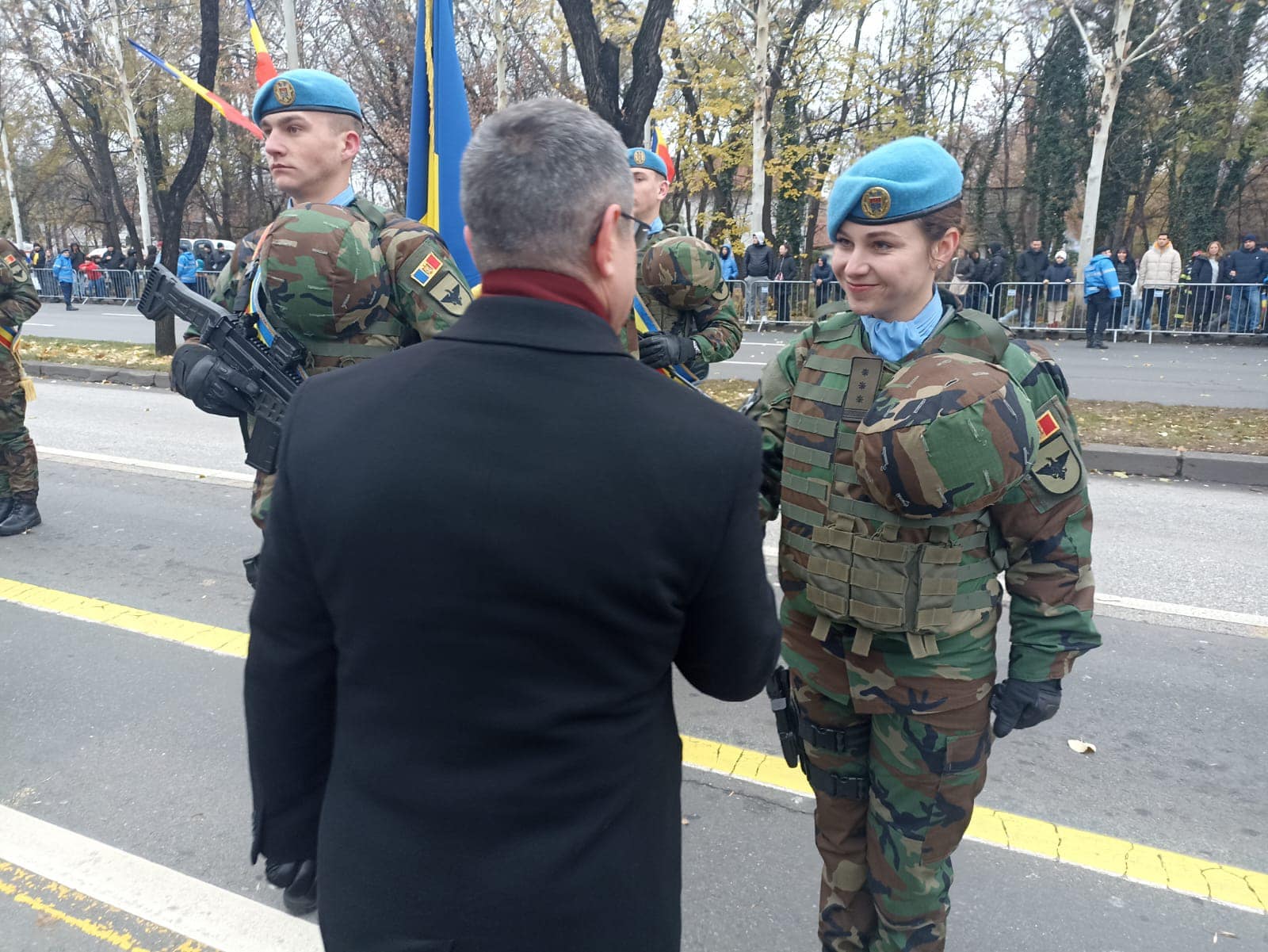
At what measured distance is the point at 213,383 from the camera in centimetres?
292

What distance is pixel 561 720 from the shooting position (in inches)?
43.5

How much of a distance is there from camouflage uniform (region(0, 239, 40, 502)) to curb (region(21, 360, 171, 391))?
579 cm

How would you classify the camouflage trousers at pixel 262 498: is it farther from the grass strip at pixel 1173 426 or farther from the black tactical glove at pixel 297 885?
the grass strip at pixel 1173 426

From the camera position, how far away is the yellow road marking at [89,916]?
7.66ft

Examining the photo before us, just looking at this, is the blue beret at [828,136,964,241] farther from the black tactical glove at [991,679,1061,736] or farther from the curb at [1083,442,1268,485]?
the curb at [1083,442,1268,485]

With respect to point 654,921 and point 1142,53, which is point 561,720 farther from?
point 1142,53

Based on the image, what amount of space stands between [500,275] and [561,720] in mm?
532

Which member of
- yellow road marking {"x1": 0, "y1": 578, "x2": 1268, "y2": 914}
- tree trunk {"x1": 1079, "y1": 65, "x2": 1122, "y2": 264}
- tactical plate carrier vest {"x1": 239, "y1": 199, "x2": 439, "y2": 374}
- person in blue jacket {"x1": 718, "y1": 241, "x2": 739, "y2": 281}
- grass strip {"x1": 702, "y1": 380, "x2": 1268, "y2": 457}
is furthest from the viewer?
person in blue jacket {"x1": 718, "y1": 241, "x2": 739, "y2": 281}

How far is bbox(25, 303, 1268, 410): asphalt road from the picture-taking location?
10109 mm

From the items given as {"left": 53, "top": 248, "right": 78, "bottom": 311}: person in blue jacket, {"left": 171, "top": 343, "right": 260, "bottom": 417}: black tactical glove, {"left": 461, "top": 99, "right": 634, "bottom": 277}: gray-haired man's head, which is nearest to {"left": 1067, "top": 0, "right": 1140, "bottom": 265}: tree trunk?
{"left": 171, "top": 343, "right": 260, "bottom": 417}: black tactical glove

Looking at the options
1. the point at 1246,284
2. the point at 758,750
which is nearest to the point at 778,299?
the point at 1246,284

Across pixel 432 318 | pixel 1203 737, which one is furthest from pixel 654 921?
pixel 1203 737

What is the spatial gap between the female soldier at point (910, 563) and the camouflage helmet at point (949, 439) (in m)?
0.01

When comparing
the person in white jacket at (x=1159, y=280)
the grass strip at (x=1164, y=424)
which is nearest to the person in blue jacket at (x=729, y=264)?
the person in white jacket at (x=1159, y=280)
